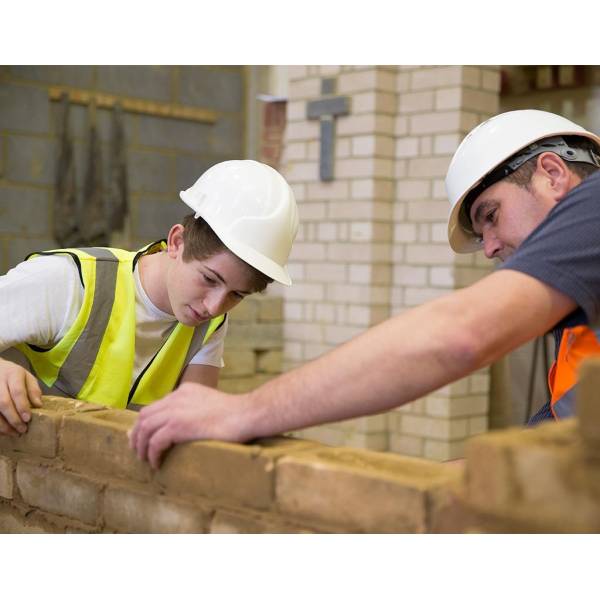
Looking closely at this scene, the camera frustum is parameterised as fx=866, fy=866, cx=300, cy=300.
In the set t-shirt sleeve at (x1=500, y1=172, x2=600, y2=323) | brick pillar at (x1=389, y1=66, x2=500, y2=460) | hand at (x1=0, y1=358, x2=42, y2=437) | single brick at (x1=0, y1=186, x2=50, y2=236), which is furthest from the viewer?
single brick at (x1=0, y1=186, x2=50, y2=236)

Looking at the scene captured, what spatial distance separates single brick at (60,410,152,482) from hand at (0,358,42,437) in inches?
6.6

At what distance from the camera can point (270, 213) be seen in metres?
2.78

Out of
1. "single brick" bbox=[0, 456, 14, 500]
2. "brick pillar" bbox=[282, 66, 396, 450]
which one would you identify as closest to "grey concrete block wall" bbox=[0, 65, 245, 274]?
"brick pillar" bbox=[282, 66, 396, 450]

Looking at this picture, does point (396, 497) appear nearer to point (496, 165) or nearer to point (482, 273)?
point (496, 165)

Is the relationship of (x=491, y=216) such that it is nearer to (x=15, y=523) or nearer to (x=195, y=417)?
(x=195, y=417)

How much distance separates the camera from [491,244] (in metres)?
2.65

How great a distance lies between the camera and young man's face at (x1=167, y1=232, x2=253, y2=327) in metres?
2.76

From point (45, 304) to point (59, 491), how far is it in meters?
0.64

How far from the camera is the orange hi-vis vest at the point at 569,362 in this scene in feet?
7.70

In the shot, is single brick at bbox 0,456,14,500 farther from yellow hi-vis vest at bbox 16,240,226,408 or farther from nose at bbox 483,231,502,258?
nose at bbox 483,231,502,258

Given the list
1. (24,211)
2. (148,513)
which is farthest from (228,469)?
(24,211)

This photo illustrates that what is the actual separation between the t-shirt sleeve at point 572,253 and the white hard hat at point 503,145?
64 cm

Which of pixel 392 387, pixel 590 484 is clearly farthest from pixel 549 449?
pixel 392 387

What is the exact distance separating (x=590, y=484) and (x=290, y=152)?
5.58 meters
